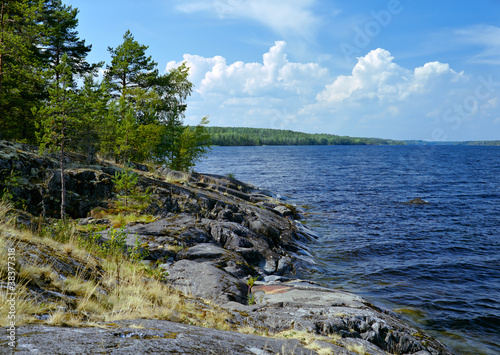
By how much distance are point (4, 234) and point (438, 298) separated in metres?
15.0

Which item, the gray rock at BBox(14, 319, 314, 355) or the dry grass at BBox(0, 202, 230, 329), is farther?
the dry grass at BBox(0, 202, 230, 329)

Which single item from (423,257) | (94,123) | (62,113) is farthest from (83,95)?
(423,257)

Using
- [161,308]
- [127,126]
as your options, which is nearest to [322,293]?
[161,308]

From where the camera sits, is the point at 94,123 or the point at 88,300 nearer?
the point at 88,300

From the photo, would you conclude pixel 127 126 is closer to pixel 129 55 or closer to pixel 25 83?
pixel 25 83

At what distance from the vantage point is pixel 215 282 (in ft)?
29.0

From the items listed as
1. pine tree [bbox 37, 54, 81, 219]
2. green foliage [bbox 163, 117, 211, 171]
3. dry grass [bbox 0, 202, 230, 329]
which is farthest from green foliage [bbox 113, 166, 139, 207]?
green foliage [bbox 163, 117, 211, 171]

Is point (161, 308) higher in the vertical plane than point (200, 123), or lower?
lower

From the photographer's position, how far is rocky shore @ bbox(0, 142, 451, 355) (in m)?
3.69

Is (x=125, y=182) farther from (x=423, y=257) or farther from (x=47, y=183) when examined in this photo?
(x=423, y=257)

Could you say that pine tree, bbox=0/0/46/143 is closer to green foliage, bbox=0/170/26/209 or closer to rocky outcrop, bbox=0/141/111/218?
rocky outcrop, bbox=0/141/111/218

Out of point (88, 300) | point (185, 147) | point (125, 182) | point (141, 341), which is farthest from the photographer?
point (185, 147)

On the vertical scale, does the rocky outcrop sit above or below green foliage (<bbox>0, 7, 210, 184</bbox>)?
below

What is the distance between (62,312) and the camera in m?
3.92
